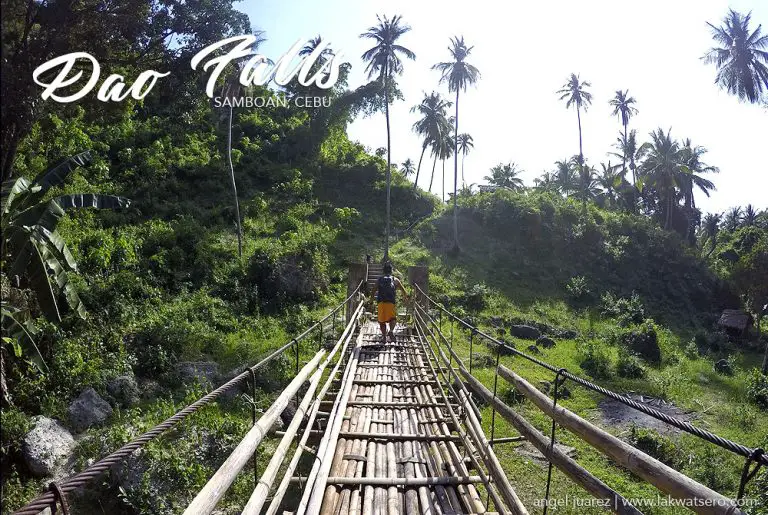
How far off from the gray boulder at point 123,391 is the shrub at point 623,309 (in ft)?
65.2

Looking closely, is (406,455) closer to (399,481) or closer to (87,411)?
(399,481)

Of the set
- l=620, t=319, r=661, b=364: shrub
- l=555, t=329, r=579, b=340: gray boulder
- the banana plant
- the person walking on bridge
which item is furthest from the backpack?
l=620, t=319, r=661, b=364: shrub

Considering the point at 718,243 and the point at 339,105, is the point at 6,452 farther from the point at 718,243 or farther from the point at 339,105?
the point at 718,243

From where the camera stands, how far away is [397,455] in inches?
164

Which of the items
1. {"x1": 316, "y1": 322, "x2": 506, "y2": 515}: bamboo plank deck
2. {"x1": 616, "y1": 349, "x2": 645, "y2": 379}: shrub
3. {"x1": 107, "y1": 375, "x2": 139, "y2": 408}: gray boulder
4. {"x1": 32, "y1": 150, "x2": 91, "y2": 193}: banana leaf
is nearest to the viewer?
{"x1": 316, "y1": 322, "x2": 506, "y2": 515}: bamboo plank deck

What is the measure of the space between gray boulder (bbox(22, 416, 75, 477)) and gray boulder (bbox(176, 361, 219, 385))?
8.85 ft

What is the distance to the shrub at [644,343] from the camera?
17.6 m

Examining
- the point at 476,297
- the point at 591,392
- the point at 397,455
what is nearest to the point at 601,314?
the point at 476,297

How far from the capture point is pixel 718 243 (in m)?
36.7

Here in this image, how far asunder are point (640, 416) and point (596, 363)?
3306 millimetres

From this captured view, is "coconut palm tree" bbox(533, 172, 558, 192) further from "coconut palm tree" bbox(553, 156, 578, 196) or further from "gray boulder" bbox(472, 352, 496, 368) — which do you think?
"gray boulder" bbox(472, 352, 496, 368)

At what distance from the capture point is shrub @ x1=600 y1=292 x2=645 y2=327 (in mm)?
21814

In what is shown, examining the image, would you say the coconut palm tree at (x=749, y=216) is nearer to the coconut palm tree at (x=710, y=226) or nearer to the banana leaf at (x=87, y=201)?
the coconut palm tree at (x=710, y=226)

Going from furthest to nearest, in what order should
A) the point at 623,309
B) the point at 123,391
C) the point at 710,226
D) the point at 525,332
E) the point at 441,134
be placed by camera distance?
the point at 710,226
the point at 441,134
the point at 623,309
the point at 525,332
the point at 123,391
